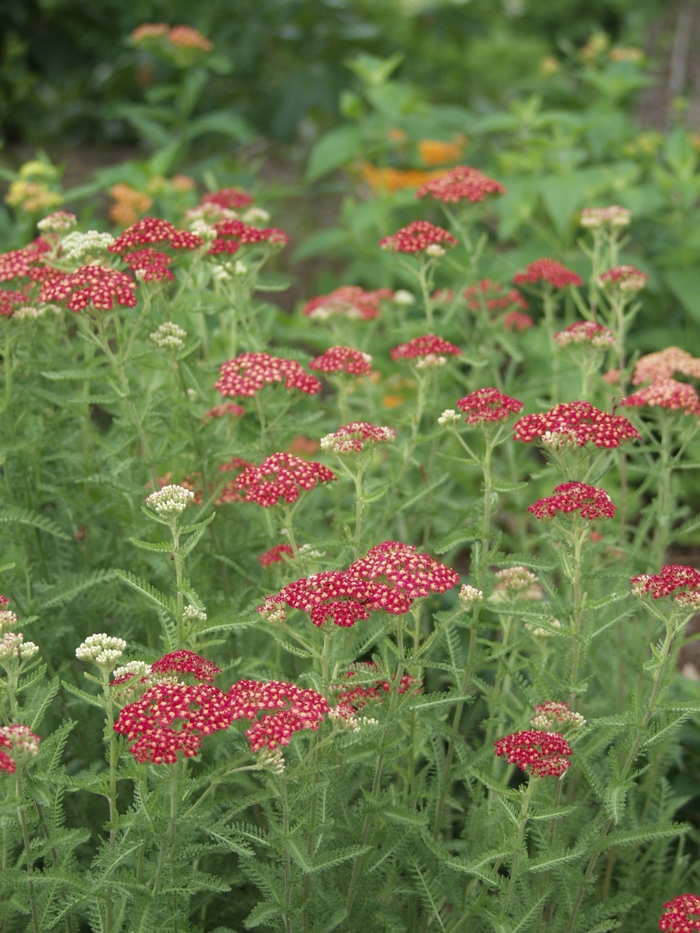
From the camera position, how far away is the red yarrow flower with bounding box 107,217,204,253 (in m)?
3.04

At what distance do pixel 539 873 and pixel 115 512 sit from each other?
4.98ft

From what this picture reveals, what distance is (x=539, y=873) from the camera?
9.50ft

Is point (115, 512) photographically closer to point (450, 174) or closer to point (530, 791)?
point (530, 791)

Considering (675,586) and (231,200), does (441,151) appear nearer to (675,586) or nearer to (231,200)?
(231,200)

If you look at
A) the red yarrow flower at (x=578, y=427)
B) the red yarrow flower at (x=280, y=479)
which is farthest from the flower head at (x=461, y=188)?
the red yarrow flower at (x=280, y=479)

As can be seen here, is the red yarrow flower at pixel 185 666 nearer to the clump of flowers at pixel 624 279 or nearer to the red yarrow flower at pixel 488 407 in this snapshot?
the red yarrow flower at pixel 488 407

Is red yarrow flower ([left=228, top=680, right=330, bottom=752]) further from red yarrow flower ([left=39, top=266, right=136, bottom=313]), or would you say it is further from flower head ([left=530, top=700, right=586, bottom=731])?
red yarrow flower ([left=39, top=266, right=136, bottom=313])

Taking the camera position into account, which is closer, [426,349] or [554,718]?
[554,718]

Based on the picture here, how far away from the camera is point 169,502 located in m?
2.47

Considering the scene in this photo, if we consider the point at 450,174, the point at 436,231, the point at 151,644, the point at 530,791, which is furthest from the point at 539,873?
the point at 450,174

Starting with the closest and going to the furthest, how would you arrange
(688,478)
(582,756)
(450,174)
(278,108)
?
(582,756)
(450,174)
(688,478)
(278,108)

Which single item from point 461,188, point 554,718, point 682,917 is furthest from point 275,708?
point 461,188

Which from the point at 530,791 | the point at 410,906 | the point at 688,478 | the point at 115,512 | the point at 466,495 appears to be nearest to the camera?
the point at 530,791

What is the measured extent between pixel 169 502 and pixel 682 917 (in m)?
1.40
